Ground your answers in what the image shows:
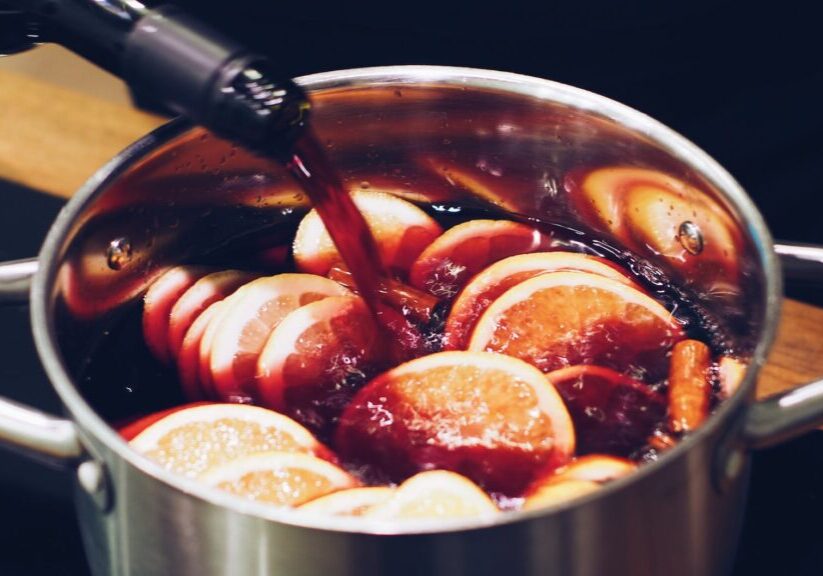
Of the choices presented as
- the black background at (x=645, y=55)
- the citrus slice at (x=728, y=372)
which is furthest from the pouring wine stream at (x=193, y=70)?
the black background at (x=645, y=55)

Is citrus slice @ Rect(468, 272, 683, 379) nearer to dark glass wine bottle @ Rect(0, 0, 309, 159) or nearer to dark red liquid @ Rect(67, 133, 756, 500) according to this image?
dark red liquid @ Rect(67, 133, 756, 500)

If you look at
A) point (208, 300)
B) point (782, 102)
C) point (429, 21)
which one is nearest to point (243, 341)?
point (208, 300)

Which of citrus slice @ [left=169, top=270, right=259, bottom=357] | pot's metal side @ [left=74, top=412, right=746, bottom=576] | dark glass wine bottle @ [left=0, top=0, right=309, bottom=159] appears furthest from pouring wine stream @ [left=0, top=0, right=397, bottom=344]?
pot's metal side @ [left=74, top=412, right=746, bottom=576]

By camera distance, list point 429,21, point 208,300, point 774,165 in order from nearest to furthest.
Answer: point 208,300 < point 429,21 < point 774,165

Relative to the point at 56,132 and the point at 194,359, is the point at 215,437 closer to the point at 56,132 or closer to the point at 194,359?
the point at 194,359

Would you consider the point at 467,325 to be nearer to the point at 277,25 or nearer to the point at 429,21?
the point at 429,21

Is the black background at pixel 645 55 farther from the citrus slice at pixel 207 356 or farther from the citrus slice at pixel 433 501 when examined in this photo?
the citrus slice at pixel 433 501
